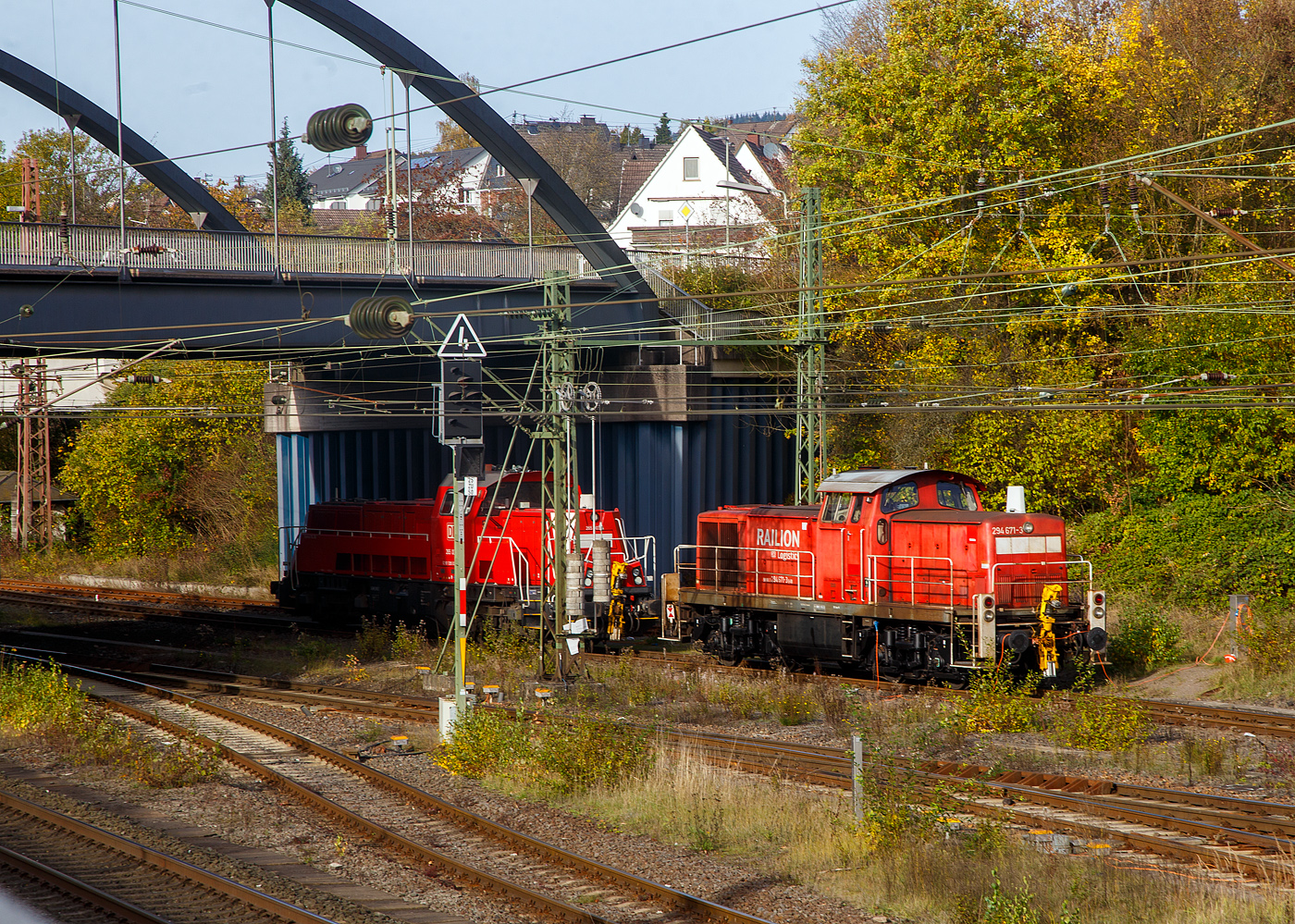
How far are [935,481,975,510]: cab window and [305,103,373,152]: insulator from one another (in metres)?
10.0

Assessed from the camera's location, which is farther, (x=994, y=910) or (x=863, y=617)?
(x=863, y=617)

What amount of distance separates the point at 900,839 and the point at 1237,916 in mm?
2658

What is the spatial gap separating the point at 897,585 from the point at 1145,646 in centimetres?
487

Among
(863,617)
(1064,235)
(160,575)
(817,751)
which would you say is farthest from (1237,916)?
(160,575)

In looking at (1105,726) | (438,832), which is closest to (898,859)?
(438,832)

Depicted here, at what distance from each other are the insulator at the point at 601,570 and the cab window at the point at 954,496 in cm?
580

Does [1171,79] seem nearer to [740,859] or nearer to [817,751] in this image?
[817,751]

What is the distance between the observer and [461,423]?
606 inches

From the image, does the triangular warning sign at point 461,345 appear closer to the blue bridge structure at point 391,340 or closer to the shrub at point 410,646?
the blue bridge structure at point 391,340

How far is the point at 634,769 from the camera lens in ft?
41.5

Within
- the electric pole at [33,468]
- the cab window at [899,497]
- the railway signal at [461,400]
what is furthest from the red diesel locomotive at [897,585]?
the electric pole at [33,468]

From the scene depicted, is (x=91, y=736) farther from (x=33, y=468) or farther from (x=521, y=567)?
(x=33, y=468)

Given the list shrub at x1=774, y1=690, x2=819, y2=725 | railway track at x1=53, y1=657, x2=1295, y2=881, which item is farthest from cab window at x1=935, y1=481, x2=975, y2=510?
railway track at x1=53, y1=657, x2=1295, y2=881

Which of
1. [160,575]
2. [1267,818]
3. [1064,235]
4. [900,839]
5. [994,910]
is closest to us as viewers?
[994,910]
